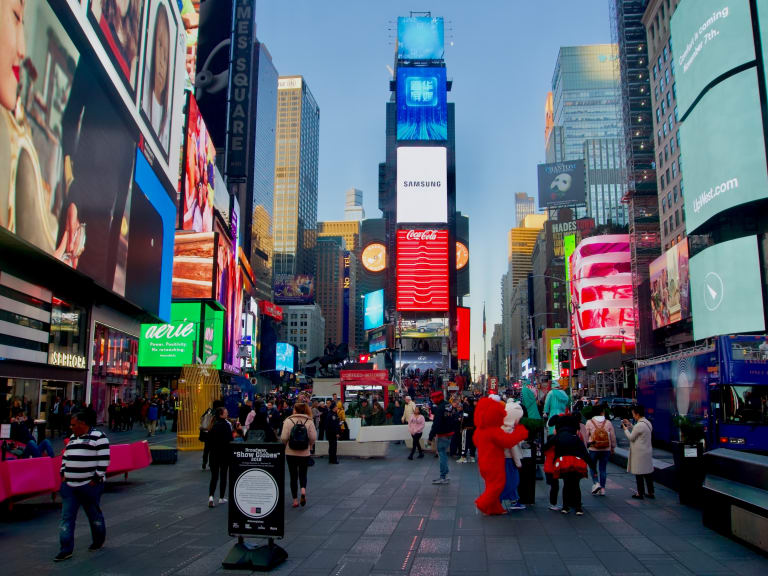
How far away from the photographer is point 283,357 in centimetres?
13850

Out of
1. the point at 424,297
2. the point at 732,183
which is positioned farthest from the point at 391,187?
the point at 732,183

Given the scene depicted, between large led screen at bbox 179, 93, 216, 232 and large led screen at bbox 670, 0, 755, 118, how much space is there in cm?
3937

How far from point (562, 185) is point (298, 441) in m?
163

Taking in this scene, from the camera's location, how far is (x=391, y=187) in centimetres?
12675

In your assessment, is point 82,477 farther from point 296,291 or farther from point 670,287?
point 296,291

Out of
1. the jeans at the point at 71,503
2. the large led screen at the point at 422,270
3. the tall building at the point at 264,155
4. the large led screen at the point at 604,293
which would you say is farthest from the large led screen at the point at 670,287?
the tall building at the point at 264,155

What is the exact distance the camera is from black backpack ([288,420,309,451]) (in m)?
11.1

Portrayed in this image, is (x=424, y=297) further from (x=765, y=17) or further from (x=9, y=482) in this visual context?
(x=9, y=482)

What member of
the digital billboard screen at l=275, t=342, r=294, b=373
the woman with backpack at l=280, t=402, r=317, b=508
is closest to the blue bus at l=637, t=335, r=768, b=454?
the woman with backpack at l=280, t=402, r=317, b=508

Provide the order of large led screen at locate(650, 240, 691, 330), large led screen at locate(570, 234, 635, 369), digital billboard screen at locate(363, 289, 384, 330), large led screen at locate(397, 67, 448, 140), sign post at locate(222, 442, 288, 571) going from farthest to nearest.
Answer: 1. digital billboard screen at locate(363, 289, 384, 330)
2. large led screen at locate(397, 67, 448, 140)
3. large led screen at locate(570, 234, 635, 369)
4. large led screen at locate(650, 240, 691, 330)
5. sign post at locate(222, 442, 288, 571)

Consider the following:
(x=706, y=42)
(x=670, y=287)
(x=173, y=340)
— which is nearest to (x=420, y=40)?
→ (x=670, y=287)

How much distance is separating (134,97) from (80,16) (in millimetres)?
8503

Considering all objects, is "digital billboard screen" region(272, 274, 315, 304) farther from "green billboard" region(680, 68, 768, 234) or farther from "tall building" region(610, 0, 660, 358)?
"green billboard" region(680, 68, 768, 234)

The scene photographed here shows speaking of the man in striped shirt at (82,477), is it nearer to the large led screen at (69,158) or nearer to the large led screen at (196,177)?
the large led screen at (69,158)
